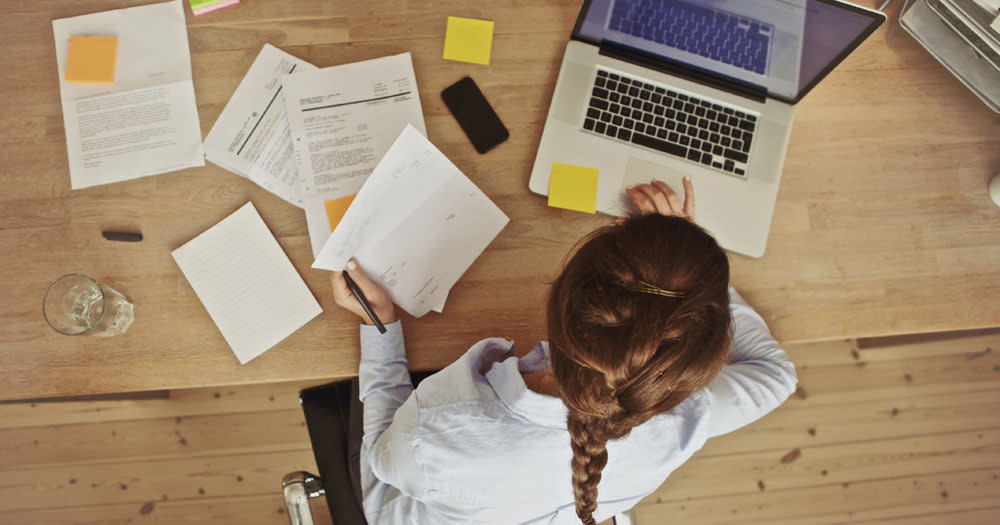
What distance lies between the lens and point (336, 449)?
3.44 feet

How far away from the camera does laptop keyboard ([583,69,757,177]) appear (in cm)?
95

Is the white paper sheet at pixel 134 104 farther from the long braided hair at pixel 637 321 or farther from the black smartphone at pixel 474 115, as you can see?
the long braided hair at pixel 637 321

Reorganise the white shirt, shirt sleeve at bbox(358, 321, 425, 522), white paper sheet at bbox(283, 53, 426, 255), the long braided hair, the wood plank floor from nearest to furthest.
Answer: the long braided hair
the white shirt
shirt sleeve at bbox(358, 321, 425, 522)
white paper sheet at bbox(283, 53, 426, 255)
the wood plank floor

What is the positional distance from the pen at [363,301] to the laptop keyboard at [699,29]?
2.09 feet

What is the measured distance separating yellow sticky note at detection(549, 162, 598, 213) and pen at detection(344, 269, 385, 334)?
37cm

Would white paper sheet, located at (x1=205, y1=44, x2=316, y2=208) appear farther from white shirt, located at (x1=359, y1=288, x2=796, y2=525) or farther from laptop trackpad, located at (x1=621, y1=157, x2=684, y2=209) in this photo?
laptop trackpad, located at (x1=621, y1=157, x2=684, y2=209)

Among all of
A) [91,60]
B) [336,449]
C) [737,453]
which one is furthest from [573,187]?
[737,453]

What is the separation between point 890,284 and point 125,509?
80.5 inches

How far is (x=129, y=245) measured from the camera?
930 millimetres

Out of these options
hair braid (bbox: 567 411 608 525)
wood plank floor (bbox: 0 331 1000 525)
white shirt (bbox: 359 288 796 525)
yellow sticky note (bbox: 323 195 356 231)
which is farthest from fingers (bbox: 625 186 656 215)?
wood plank floor (bbox: 0 331 1000 525)

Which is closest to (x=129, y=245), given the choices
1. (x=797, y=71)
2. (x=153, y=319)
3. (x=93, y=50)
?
(x=153, y=319)

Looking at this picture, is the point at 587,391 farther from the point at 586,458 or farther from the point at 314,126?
the point at 314,126

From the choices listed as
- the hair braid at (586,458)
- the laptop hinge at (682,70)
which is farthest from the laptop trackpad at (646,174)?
the hair braid at (586,458)

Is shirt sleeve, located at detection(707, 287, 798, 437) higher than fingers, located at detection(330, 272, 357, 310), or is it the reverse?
fingers, located at detection(330, 272, 357, 310)
